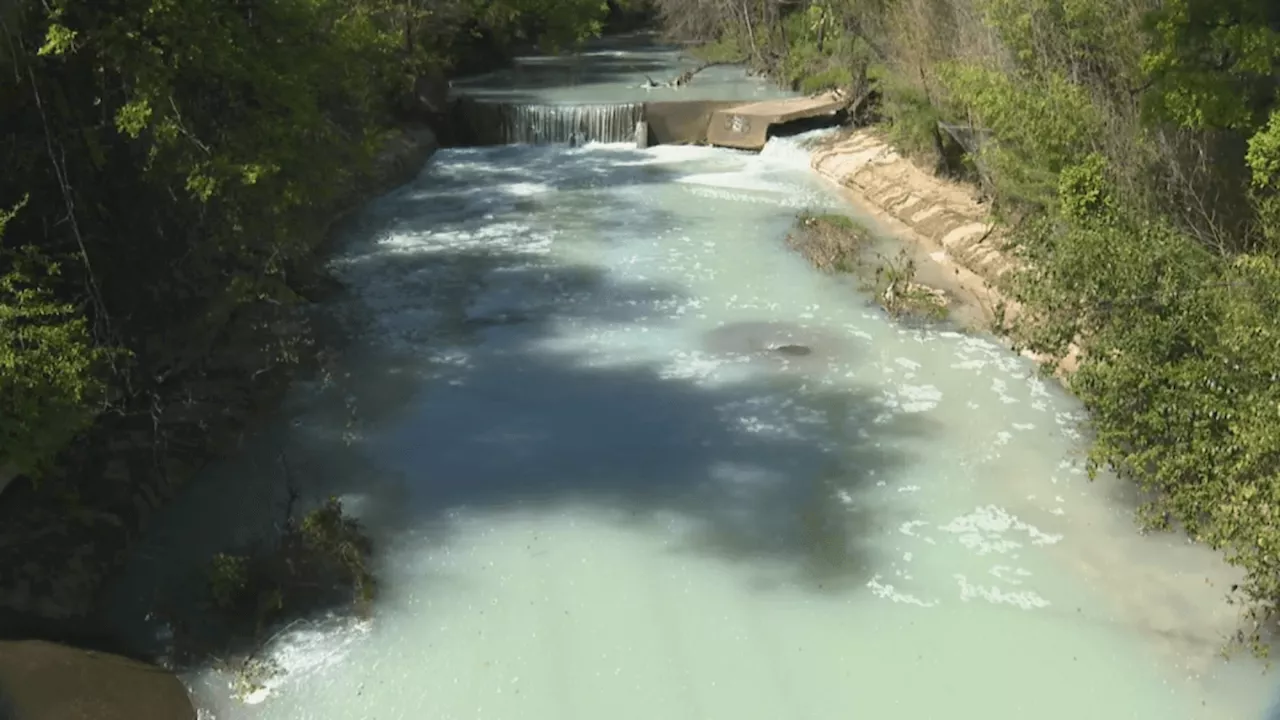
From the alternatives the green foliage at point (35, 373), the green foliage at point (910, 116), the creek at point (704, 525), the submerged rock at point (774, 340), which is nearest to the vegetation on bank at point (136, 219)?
the green foliage at point (35, 373)

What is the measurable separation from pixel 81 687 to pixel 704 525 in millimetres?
4027

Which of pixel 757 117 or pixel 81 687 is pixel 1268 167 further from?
pixel 757 117

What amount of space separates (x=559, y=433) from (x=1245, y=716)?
540cm

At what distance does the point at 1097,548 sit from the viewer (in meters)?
7.36

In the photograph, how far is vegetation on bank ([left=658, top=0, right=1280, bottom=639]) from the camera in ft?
19.9

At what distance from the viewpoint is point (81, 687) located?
5.83 metres

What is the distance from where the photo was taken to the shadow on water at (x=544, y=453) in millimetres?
7676

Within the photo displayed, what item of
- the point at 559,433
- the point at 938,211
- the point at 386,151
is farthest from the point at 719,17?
the point at 559,433

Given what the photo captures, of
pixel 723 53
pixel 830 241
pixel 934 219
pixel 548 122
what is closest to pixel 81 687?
pixel 830 241

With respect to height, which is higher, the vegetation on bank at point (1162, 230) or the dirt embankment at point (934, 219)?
the vegetation on bank at point (1162, 230)

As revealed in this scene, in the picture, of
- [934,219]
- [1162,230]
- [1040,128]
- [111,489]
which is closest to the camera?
[1162,230]

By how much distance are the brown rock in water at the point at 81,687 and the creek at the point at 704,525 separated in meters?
0.26

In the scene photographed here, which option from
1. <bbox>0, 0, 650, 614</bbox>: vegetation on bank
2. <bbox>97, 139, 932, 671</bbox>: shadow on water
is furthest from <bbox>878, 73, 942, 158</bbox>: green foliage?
<bbox>0, 0, 650, 614</bbox>: vegetation on bank

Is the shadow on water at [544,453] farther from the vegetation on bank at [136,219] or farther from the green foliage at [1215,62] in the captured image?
the green foliage at [1215,62]
